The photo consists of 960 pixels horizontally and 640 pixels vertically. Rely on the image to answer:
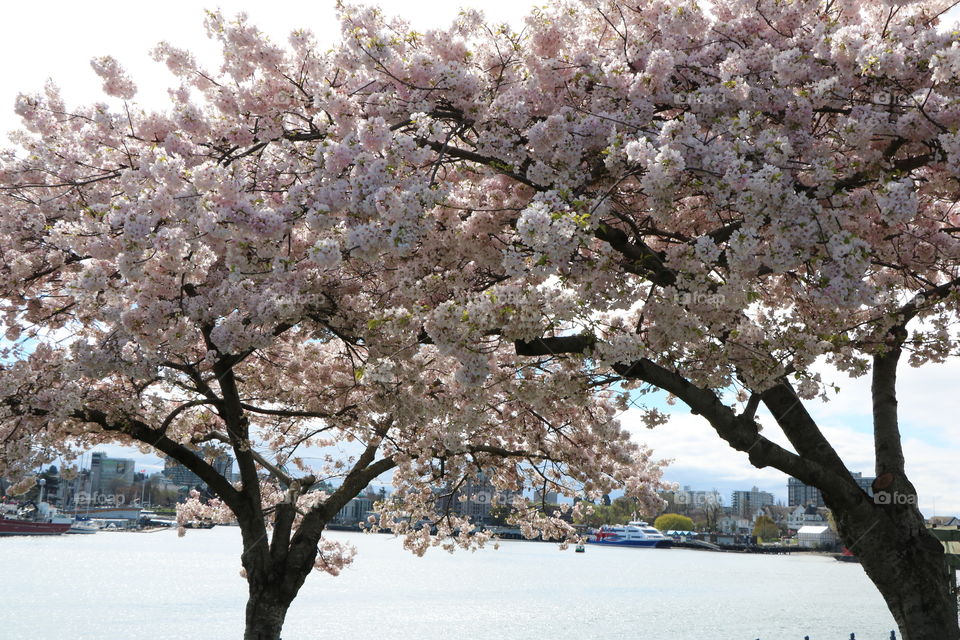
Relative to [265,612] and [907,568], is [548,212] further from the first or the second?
[265,612]

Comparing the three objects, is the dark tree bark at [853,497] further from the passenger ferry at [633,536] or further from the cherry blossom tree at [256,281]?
the passenger ferry at [633,536]

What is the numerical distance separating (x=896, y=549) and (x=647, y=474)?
1002 cm

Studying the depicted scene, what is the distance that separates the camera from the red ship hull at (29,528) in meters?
116

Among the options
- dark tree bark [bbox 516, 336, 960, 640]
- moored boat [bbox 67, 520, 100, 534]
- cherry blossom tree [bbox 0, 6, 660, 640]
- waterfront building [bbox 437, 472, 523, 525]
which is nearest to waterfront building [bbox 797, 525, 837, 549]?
moored boat [bbox 67, 520, 100, 534]

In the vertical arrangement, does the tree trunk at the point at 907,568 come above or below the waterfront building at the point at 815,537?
above

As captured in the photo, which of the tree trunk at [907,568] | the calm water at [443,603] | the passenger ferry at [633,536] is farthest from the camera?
the passenger ferry at [633,536]

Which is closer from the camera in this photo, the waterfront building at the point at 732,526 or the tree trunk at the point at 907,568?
the tree trunk at the point at 907,568

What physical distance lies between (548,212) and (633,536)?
493ft

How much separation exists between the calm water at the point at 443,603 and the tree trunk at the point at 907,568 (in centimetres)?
2379

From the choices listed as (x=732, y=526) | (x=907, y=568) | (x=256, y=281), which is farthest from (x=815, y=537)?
(x=256, y=281)

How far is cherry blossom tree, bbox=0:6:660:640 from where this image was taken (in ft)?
21.9

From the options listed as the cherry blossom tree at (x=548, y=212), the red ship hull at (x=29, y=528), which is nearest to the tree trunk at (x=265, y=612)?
the cherry blossom tree at (x=548, y=212)

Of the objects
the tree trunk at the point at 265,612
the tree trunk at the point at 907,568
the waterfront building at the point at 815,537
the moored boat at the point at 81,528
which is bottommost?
the moored boat at the point at 81,528

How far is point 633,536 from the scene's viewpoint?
482ft
